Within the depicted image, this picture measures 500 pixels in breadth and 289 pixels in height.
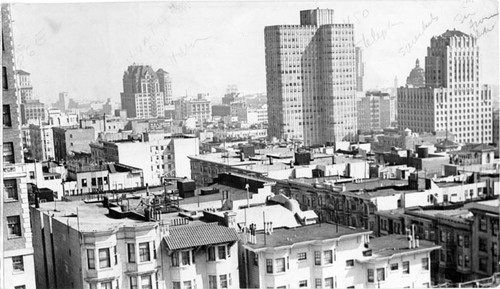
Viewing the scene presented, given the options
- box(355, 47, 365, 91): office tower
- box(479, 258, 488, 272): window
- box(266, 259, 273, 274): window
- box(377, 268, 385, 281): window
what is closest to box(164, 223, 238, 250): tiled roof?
box(266, 259, 273, 274): window

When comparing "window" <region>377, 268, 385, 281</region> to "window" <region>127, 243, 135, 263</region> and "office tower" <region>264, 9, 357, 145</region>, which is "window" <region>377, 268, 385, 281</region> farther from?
"office tower" <region>264, 9, 357, 145</region>

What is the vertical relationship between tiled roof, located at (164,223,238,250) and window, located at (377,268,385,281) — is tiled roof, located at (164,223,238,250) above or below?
above

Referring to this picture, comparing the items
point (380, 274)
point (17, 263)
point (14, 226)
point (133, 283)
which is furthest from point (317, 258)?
point (14, 226)

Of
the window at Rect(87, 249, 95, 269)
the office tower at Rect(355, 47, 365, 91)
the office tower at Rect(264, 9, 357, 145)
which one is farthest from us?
the office tower at Rect(264, 9, 357, 145)

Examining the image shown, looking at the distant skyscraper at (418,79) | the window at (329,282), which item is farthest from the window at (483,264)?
the distant skyscraper at (418,79)

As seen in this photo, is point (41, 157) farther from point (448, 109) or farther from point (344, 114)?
point (448, 109)

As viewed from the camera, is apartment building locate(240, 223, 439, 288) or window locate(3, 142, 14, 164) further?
apartment building locate(240, 223, 439, 288)

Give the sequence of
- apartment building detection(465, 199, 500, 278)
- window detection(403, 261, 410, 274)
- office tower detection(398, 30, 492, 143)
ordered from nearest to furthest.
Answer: window detection(403, 261, 410, 274)
apartment building detection(465, 199, 500, 278)
office tower detection(398, 30, 492, 143)
